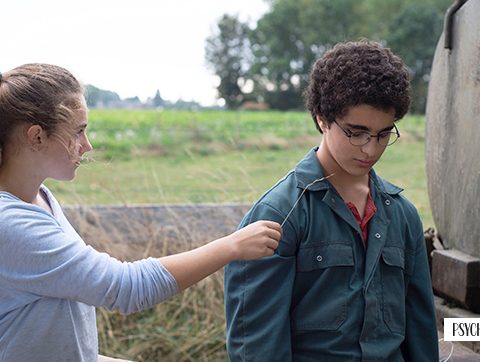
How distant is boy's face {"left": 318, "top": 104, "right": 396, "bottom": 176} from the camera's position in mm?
1953

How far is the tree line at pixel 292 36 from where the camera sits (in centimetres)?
4328

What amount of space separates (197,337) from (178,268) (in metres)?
2.47

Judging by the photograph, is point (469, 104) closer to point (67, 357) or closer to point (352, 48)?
point (352, 48)

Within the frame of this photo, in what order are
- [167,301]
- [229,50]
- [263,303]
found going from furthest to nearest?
[229,50] → [167,301] → [263,303]

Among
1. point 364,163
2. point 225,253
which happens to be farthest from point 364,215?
point 225,253

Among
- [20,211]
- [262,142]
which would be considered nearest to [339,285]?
[20,211]

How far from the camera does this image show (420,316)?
2.15 metres

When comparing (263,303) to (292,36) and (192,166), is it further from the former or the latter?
(292,36)

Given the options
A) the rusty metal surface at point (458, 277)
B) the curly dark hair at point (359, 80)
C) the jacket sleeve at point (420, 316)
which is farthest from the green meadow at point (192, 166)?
the curly dark hair at point (359, 80)

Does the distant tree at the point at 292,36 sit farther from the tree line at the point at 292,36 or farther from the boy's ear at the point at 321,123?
the boy's ear at the point at 321,123

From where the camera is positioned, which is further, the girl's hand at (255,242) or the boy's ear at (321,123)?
the boy's ear at (321,123)

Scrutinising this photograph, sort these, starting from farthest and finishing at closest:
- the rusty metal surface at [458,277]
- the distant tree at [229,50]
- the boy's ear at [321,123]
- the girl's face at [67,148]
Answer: the distant tree at [229,50], the rusty metal surface at [458,277], the boy's ear at [321,123], the girl's face at [67,148]

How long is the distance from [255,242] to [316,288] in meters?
0.31

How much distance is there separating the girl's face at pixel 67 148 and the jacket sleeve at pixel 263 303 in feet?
1.67
